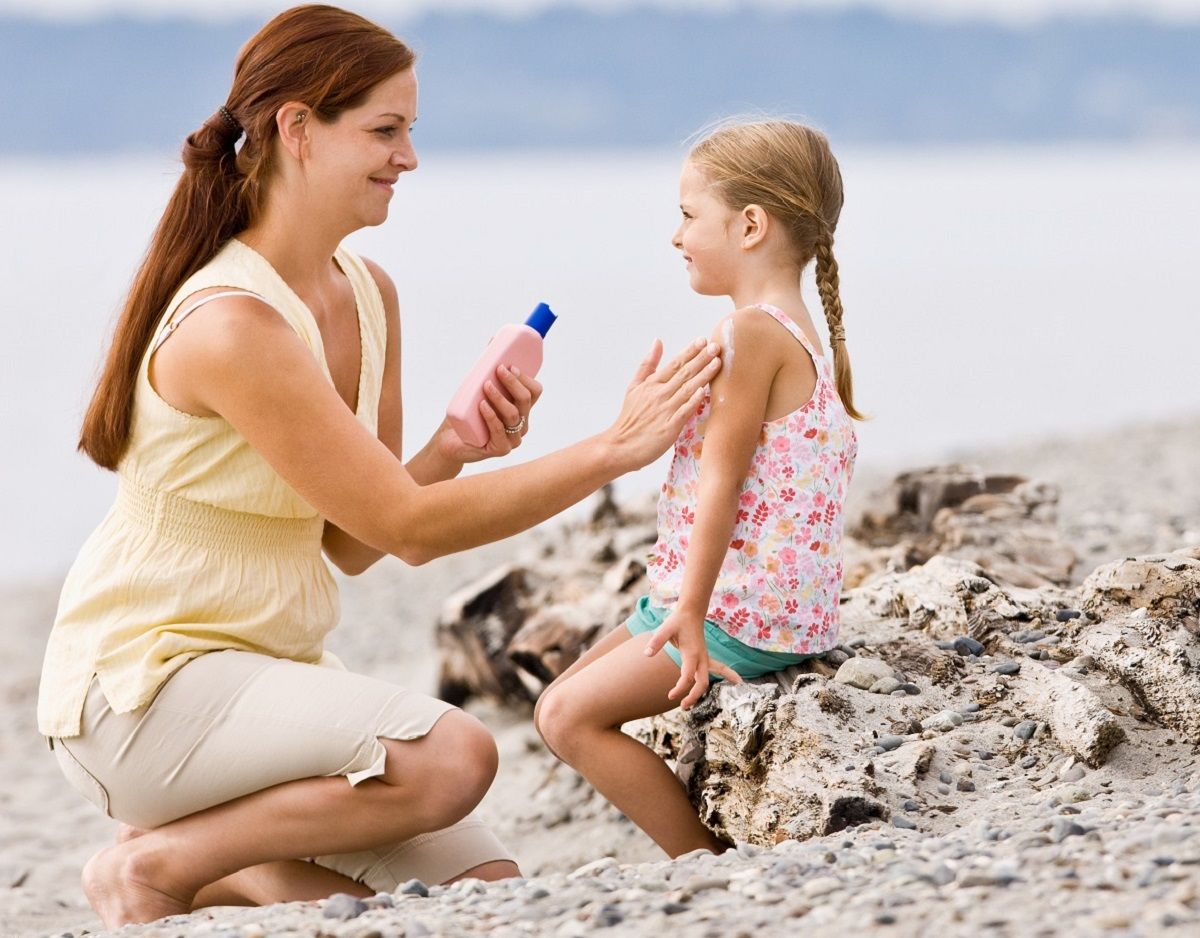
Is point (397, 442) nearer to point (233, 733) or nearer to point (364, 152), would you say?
point (364, 152)

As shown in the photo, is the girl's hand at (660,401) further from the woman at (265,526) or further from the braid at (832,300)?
the braid at (832,300)

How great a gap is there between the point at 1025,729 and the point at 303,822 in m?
1.63

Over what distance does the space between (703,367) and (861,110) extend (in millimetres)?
152751

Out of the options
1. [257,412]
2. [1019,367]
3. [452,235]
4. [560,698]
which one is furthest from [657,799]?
[452,235]

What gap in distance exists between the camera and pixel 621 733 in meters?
3.62

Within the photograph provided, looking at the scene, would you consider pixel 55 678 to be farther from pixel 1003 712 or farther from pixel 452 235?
pixel 452 235

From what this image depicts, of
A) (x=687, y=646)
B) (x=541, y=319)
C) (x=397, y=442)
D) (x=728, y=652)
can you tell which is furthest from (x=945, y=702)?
(x=397, y=442)

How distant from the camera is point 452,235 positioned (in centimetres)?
3559

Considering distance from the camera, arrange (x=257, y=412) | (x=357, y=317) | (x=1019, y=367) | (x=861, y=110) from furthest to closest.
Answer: (x=861, y=110) → (x=1019, y=367) → (x=357, y=317) → (x=257, y=412)

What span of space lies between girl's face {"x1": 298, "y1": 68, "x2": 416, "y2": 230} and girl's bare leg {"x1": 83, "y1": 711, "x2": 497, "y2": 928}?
1208mm

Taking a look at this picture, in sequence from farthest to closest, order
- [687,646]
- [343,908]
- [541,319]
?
[541,319] → [687,646] → [343,908]

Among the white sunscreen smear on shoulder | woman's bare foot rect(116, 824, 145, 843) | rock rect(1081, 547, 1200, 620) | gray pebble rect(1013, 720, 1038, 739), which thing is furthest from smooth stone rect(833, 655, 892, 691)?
woman's bare foot rect(116, 824, 145, 843)

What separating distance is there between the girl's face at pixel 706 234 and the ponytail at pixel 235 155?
0.74m

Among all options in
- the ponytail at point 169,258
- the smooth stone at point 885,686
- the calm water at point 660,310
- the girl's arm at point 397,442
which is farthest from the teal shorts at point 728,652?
the ponytail at point 169,258
